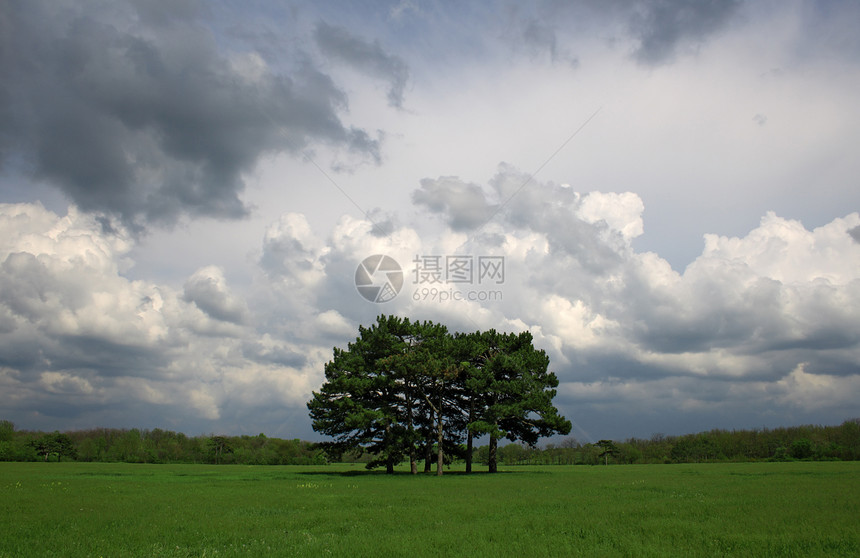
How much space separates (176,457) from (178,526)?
137 metres

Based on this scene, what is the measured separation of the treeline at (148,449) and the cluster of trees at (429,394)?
64.2m

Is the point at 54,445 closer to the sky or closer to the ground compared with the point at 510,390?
closer to the ground

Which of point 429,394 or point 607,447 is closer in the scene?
point 429,394

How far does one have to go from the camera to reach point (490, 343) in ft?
188

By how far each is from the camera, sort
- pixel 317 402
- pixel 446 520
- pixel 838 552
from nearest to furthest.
Result: pixel 838 552 < pixel 446 520 < pixel 317 402

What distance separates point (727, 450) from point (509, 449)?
5806cm

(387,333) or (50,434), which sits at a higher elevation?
(387,333)

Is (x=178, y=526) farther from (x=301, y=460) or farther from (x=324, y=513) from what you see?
(x=301, y=460)

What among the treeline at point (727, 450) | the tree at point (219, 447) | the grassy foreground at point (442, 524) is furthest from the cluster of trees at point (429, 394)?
the tree at point (219, 447)

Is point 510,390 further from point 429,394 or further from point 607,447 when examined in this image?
point 607,447

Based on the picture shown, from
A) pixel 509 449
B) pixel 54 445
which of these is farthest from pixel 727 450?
pixel 54 445

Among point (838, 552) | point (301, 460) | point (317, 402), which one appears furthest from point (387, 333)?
point (301, 460)

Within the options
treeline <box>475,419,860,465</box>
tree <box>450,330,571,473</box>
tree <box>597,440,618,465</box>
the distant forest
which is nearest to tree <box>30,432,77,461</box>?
the distant forest

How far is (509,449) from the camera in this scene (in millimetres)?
152875
